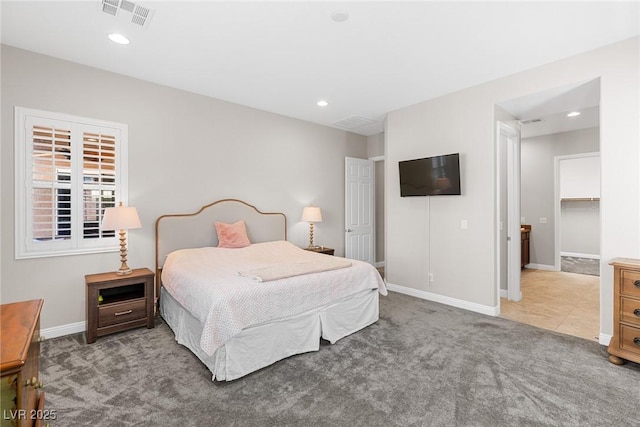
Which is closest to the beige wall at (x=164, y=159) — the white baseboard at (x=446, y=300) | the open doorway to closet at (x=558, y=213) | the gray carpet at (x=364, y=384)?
the gray carpet at (x=364, y=384)

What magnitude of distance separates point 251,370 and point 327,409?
0.70m

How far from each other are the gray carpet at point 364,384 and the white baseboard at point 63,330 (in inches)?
4.3

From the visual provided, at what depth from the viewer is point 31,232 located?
115 inches

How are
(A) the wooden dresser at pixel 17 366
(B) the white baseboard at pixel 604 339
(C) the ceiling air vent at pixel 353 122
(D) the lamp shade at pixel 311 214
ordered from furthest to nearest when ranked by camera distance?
1. (C) the ceiling air vent at pixel 353 122
2. (D) the lamp shade at pixel 311 214
3. (B) the white baseboard at pixel 604 339
4. (A) the wooden dresser at pixel 17 366

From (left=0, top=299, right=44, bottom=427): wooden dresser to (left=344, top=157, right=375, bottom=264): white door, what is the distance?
4775 mm

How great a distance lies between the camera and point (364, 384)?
220cm

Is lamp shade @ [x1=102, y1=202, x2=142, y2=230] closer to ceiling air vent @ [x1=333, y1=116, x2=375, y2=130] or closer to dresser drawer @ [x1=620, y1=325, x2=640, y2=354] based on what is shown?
ceiling air vent @ [x1=333, y1=116, x2=375, y2=130]

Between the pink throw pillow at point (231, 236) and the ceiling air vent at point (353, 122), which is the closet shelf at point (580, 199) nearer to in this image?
the ceiling air vent at point (353, 122)

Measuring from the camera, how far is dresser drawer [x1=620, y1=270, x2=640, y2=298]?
238cm

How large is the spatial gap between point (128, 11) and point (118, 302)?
8.60 feet

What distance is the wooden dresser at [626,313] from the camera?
2379 millimetres

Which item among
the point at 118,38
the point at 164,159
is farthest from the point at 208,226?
the point at 118,38

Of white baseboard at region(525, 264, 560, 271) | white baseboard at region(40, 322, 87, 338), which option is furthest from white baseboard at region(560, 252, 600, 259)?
white baseboard at region(40, 322, 87, 338)

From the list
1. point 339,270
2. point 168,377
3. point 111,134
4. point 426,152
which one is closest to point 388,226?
point 426,152
